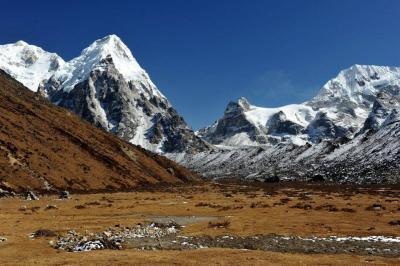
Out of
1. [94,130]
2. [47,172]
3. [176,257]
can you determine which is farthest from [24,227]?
[94,130]

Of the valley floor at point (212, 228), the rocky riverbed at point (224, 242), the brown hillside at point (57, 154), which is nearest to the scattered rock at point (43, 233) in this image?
the valley floor at point (212, 228)

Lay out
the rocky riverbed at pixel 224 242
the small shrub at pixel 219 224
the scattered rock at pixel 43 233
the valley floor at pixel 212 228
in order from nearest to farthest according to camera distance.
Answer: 1. the valley floor at pixel 212 228
2. the rocky riverbed at pixel 224 242
3. the scattered rock at pixel 43 233
4. the small shrub at pixel 219 224

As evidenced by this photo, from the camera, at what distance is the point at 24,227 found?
53.9m

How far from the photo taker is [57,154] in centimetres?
13838

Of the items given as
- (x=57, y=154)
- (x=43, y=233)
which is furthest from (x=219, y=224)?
(x=57, y=154)

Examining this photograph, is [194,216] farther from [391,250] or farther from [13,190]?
[13,190]

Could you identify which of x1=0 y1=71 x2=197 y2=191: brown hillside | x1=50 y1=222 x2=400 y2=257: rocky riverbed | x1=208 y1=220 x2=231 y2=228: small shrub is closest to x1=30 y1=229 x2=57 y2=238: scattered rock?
x1=50 y1=222 x2=400 y2=257: rocky riverbed

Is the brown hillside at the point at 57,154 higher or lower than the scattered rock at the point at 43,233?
higher

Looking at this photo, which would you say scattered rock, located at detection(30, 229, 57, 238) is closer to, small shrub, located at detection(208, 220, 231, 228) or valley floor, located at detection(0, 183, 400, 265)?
valley floor, located at detection(0, 183, 400, 265)

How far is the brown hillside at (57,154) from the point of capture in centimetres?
11897

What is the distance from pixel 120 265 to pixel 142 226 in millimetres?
22225

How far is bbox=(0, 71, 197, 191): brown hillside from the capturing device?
119 meters

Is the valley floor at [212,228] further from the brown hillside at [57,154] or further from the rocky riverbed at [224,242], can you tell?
the brown hillside at [57,154]

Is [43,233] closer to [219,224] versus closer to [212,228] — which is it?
[212,228]
